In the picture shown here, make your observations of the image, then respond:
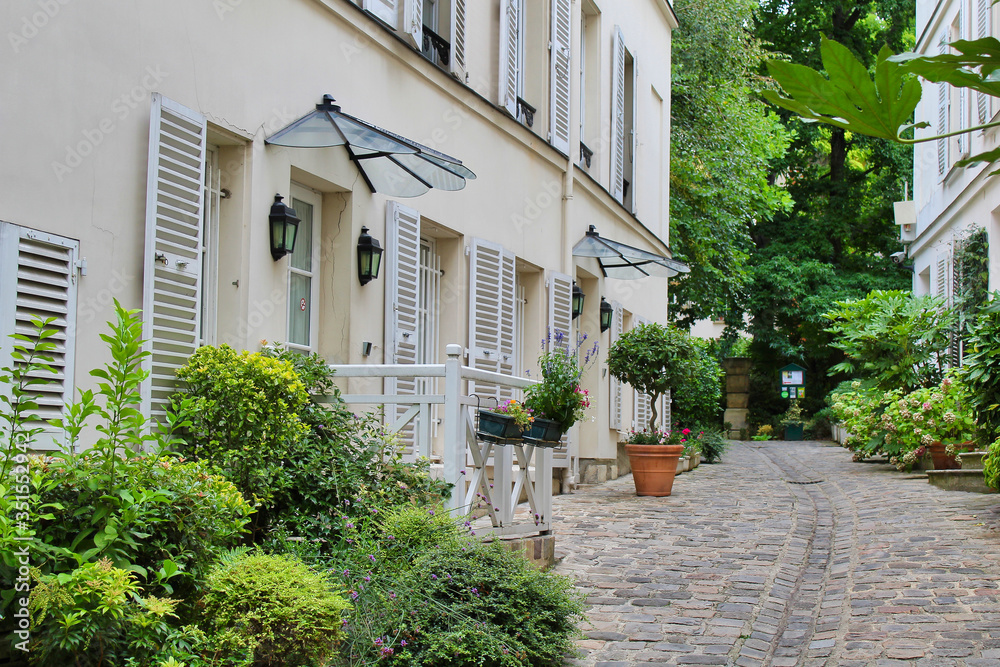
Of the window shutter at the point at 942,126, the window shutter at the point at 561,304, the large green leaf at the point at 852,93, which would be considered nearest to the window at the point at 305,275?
the window shutter at the point at 561,304

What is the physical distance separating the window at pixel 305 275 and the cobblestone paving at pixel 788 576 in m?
2.46

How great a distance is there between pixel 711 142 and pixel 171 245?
1577 cm

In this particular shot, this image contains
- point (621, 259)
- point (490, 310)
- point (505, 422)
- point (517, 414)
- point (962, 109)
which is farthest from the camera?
point (962, 109)

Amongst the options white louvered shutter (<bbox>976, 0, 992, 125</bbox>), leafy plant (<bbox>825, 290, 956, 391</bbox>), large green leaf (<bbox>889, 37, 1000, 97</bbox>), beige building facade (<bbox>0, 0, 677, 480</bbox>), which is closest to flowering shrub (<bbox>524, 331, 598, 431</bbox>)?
beige building facade (<bbox>0, 0, 677, 480</bbox>)

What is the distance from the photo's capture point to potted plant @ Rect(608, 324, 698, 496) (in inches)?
423

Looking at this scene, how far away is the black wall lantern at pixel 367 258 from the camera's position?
677 cm

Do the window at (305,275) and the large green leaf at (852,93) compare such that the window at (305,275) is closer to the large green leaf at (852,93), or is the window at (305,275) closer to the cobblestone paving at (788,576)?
the cobblestone paving at (788,576)

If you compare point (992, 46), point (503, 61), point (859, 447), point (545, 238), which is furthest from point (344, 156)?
point (859, 447)

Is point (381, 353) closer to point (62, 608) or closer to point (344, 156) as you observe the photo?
point (344, 156)

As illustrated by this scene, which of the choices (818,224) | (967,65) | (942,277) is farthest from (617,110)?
(818,224)

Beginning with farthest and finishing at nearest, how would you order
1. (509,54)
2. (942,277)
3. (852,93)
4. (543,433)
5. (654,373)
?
(942,277) → (654,373) → (509,54) → (543,433) → (852,93)

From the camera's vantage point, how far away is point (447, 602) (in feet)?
14.1

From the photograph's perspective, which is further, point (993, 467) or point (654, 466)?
point (654, 466)

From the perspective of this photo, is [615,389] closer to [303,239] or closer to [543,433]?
[543,433]
